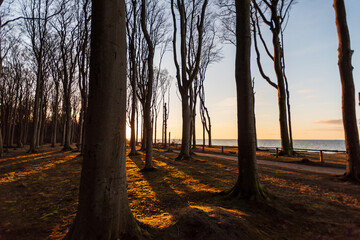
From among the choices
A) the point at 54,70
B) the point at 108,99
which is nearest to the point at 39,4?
the point at 54,70

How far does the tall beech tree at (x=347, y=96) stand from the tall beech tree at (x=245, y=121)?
461 centimetres

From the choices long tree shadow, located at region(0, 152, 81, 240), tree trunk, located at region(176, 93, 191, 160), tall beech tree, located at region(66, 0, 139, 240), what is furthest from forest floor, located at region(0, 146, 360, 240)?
tree trunk, located at region(176, 93, 191, 160)

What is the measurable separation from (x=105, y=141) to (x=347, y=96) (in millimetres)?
8150

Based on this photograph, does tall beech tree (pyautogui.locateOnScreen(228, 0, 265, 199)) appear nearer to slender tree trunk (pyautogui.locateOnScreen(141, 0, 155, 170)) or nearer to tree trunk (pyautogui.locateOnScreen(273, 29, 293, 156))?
slender tree trunk (pyautogui.locateOnScreen(141, 0, 155, 170))

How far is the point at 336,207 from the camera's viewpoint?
388 centimetres

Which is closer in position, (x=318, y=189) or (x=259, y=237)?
(x=259, y=237)

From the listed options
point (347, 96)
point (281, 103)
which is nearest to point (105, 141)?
point (347, 96)

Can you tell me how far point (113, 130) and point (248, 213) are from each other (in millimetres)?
2861

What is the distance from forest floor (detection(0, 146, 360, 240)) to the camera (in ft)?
8.90

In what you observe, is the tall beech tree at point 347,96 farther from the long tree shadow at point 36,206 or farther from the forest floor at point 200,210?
the long tree shadow at point 36,206

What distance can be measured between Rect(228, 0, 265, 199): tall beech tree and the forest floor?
0.36 m

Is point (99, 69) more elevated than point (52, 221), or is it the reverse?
point (99, 69)

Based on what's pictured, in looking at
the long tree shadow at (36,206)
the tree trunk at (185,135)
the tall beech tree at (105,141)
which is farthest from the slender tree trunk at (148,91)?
the tall beech tree at (105,141)

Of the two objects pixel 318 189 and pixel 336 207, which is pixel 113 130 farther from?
pixel 318 189
